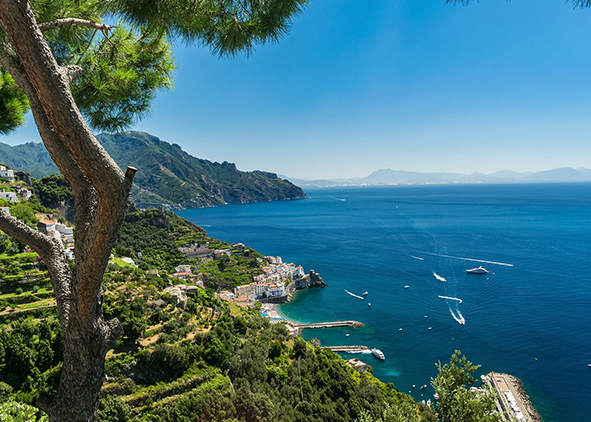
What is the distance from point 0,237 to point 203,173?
451ft

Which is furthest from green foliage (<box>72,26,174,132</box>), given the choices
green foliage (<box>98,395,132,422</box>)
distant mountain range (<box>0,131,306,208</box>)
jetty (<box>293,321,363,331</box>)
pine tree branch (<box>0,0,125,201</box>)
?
distant mountain range (<box>0,131,306,208</box>)

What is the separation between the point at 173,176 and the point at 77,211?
13400cm

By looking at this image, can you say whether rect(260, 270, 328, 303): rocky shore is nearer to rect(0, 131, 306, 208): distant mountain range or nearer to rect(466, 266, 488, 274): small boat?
rect(466, 266, 488, 274): small boat

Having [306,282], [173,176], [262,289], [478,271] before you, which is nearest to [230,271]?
[262,289]

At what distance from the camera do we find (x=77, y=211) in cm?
186

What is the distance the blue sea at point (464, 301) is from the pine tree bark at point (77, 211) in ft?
64.1

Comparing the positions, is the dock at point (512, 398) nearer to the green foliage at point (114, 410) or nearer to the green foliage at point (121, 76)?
the green foliage at point (114, 410)

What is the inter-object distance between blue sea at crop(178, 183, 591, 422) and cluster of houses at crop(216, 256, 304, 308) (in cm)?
232

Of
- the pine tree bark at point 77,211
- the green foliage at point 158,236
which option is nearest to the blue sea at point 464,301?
the green foliage at point 158,236

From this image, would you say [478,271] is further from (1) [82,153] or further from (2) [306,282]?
(1) [82,153]

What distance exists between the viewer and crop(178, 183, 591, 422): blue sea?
18.5 metres

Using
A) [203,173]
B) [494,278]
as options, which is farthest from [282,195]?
[494,278]

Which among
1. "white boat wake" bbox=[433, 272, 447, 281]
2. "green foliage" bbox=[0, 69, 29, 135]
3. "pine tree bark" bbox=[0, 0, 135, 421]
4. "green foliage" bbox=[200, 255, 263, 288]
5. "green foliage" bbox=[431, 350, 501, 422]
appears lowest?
"white boat wake" bbox=[433, 272, 447, 281]

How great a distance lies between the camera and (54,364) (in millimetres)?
9250
